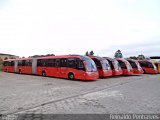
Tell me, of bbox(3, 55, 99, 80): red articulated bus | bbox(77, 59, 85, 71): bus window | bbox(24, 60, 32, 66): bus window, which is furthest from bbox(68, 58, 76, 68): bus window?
bbox(24, 60, 32, 66): bus window

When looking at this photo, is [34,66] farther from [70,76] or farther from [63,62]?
[70,76]

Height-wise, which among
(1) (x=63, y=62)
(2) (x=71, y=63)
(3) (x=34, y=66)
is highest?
(1) (x=63, y=62)

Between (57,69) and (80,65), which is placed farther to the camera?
(57,69)

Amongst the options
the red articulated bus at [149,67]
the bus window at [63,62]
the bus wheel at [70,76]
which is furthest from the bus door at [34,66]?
the red articulated bus at [149,67]

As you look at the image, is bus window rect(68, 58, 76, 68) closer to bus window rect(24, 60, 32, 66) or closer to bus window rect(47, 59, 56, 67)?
bus window rect(47, 59, 56, 67)

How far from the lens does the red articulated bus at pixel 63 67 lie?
18.6m

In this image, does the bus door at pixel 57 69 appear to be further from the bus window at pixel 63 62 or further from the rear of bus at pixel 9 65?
the rear of bus at pixel 9 65

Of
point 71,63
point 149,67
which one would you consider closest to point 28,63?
point 71,63

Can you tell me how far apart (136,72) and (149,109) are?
77.3ft

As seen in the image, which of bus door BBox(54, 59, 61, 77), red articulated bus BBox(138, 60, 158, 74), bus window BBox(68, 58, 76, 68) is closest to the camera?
bus window BBox(68, 58, 76, 68)

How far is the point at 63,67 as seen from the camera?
21.2 metres

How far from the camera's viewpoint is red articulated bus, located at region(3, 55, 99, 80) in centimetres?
1862

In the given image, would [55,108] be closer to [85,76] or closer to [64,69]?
[85,76]

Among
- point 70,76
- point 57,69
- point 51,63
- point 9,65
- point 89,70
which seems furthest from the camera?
A: point 9,65
